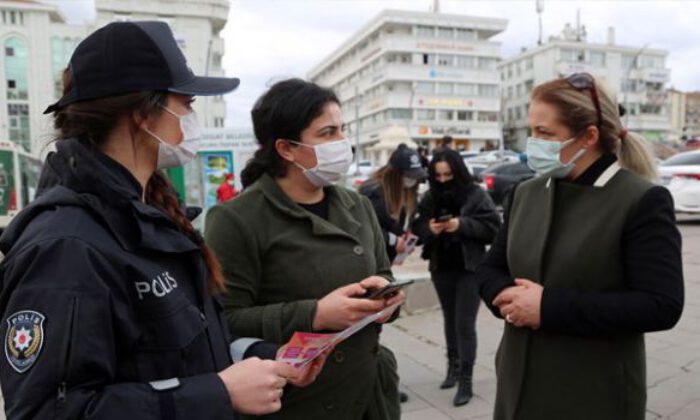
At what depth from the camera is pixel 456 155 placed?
4566 mm

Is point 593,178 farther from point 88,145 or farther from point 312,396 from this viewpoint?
point 88,145

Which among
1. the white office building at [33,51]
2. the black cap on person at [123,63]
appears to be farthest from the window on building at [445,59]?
the black cap on person at [123,63]

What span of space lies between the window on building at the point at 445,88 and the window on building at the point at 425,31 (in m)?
6.76

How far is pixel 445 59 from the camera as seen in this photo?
2753 inches

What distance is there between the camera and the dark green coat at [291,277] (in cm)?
213

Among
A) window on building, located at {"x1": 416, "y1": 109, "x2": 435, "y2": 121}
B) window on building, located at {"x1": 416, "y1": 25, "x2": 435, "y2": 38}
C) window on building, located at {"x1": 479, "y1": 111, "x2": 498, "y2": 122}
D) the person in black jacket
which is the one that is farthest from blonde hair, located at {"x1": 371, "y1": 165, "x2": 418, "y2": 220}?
window on building, located at {"x1": 416, "y1": 25, "x2": 435, "y2": 38}

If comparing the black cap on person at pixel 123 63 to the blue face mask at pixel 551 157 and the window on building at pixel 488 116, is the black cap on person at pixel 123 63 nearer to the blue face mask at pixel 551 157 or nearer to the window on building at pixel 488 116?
the blue face mask at pixel 551 157

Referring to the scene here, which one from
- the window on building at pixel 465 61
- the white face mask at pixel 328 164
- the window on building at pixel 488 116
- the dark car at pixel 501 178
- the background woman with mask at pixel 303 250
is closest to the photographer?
the background woman with mask at pixel 303 250

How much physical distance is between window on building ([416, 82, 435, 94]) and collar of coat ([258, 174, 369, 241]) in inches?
2646

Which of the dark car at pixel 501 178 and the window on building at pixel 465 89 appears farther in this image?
the window on building at pixel 465 89

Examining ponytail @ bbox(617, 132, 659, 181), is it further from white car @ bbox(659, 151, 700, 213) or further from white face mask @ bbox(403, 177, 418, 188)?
white car @ bbox(659, 151, 700, 213)

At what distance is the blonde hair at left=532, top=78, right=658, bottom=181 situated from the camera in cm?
226

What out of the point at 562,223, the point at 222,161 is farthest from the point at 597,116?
the point at 222,161

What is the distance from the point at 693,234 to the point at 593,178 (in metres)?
10.7
